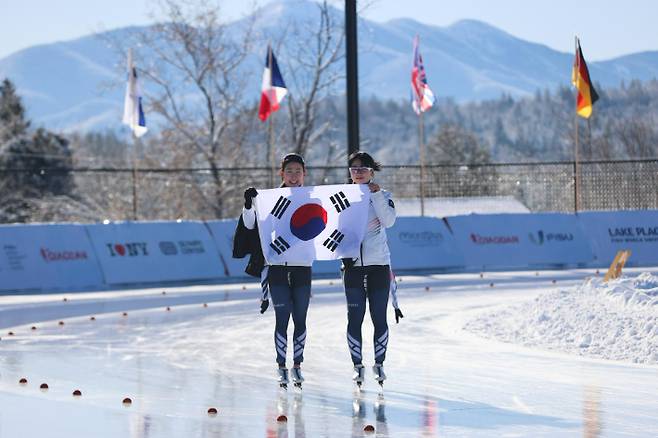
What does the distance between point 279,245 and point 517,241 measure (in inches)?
809

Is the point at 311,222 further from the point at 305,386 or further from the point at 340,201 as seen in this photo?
the point at 305,386

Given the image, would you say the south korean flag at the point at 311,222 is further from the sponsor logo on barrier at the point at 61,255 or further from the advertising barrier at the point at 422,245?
the advertising barrier at the point at 422,245

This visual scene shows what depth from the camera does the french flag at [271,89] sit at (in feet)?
105

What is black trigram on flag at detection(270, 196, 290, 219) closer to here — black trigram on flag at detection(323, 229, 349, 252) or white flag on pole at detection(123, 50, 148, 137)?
black trigram on flag at detection(323, 229, 349, 252)

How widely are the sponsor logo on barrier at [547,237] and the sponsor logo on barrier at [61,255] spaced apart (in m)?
11.1

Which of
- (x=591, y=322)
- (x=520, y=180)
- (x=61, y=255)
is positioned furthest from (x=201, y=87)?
(x=591, y=322)

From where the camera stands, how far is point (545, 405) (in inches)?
398

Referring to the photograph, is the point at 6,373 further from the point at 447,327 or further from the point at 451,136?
the point at 451,136

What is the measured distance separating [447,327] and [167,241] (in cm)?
1106

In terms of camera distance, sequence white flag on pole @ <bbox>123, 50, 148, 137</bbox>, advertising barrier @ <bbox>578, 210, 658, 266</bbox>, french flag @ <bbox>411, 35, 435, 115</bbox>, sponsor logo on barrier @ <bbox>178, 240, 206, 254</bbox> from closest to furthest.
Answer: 1. sponsor logo on barrier @ <bbox>178, 240, 206, 254</bbox>
2. advertising barrier @ <bbox>578, 210, 658, 266</bbox>
3. white flag on pole @ <bbox>123, 50, 148, 137</bbox>
4. french flag @ <bbox>411, 35, 435, 115</bbox>

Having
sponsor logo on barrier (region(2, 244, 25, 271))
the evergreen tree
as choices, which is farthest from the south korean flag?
the evergreen tree

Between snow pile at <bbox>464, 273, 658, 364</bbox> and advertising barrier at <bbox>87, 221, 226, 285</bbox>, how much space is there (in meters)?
10.2

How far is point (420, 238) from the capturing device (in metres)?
30.3

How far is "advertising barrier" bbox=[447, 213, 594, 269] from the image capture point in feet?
101
